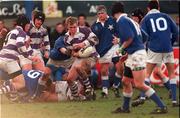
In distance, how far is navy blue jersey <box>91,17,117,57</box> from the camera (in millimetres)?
14352

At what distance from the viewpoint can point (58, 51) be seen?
13172mm

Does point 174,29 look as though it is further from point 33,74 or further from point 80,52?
point 33,74

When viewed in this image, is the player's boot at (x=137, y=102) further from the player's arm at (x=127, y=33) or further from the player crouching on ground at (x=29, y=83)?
the player crouching on ground at (x=29, y=83)

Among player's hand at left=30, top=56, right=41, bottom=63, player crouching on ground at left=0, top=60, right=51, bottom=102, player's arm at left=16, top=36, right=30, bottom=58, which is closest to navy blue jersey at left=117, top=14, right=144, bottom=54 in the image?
player's arm at left=16, top=36, right=30, bottom=58

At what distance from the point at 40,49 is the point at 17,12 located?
173 inches

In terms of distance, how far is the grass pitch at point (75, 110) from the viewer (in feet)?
35.8

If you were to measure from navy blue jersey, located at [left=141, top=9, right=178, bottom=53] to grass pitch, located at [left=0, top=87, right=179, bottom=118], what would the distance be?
3.62ft

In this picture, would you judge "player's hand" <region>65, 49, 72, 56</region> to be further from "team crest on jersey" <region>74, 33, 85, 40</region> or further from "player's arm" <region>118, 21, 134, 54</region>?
"player's arm" <region>118, 21, 134, 54</region>

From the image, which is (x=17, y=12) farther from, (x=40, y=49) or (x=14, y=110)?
(x=14, y=110)

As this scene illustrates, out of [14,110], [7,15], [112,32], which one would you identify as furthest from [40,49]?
[7,15]

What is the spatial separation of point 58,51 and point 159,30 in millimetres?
2201

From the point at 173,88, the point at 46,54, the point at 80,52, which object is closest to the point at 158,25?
the point at 173,88

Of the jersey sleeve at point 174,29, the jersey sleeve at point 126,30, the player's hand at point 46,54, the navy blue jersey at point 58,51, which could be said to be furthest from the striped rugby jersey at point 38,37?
the jersey sleeve at point 126,30

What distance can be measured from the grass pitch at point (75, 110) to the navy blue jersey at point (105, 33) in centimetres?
149
